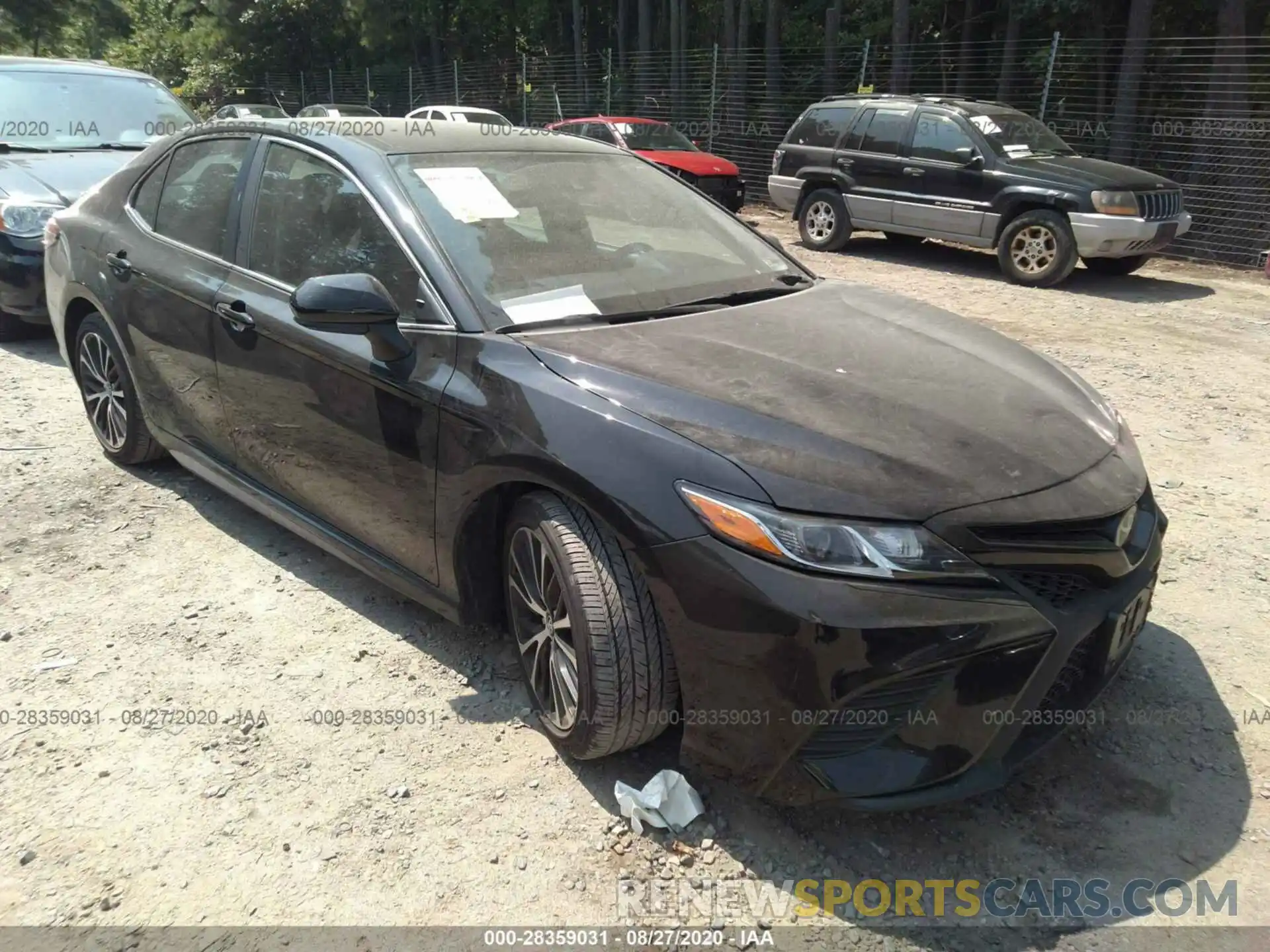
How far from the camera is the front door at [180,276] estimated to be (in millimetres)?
3559

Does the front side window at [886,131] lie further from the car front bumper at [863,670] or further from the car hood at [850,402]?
the car front bumper at [863,670]

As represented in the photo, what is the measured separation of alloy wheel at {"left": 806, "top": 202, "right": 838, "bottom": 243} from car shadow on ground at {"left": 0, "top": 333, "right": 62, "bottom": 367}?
27.9 ft

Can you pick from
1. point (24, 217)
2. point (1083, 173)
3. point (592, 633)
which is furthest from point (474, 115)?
point (592, 633)

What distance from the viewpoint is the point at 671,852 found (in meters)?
2.38

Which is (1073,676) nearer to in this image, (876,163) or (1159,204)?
(1159,204)

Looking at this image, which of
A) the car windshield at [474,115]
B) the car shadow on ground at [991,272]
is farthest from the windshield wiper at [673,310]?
the car windshield at [474,115]

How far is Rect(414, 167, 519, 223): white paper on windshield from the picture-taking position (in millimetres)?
3002

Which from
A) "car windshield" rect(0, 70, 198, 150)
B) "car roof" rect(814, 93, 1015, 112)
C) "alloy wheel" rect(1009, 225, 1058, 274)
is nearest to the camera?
"car windshield" rect(0, 70, 198, 150)

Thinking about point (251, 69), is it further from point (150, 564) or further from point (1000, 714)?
point (1000, 714)

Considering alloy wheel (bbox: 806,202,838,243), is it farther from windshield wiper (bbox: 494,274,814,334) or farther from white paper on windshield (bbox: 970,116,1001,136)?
windshield wiper (bbox: 494,274,814,334)

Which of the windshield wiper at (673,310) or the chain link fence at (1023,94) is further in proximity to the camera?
the chain link fence at (1023,94)

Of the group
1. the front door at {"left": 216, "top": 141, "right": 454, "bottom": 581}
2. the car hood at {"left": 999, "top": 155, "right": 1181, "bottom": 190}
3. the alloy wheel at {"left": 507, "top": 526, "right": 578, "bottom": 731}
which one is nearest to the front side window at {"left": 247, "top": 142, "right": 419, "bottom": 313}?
the front door at {"left": 216, "top": 141, "right": 454, "bottom": 581}

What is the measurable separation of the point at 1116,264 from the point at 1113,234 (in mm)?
1549

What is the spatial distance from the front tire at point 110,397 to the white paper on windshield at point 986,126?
9.09 meters
